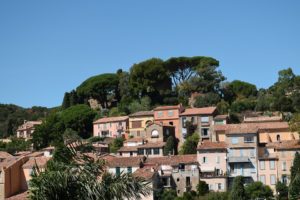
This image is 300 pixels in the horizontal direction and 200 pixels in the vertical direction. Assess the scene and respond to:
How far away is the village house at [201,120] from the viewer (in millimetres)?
61500

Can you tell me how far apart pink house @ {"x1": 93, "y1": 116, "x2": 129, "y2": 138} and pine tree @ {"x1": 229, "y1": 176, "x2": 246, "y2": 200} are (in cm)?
2652

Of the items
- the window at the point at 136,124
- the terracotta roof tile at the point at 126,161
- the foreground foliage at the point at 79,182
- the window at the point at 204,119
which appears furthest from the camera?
the window at the point at 136,124

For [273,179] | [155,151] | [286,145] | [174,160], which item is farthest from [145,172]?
[286,145]

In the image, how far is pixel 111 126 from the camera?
74000 millimetres

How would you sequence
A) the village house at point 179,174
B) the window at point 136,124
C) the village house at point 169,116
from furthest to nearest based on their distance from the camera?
the window at point 136,124 → the village house at point 169,116 → the village house at point 179,174

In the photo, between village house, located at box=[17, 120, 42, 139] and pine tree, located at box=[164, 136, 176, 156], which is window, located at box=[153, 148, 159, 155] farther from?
village house, located at box=[17, 120, 42, 139]

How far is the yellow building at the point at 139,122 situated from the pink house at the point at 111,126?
4.03 ft

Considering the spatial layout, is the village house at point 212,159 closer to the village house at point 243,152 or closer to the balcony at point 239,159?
the village house at point 243,152

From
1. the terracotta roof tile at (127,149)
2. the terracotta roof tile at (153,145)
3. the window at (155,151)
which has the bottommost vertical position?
the window at (155,151)

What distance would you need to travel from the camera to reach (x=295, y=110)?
64.6 m

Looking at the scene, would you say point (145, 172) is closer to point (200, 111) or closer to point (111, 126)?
point (200, 111)

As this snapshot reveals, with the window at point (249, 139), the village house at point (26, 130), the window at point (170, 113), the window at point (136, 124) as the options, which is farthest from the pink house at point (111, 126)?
the window at point (249, 139)

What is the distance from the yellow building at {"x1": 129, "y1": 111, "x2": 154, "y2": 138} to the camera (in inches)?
2761

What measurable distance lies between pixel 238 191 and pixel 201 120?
17.6 meters
